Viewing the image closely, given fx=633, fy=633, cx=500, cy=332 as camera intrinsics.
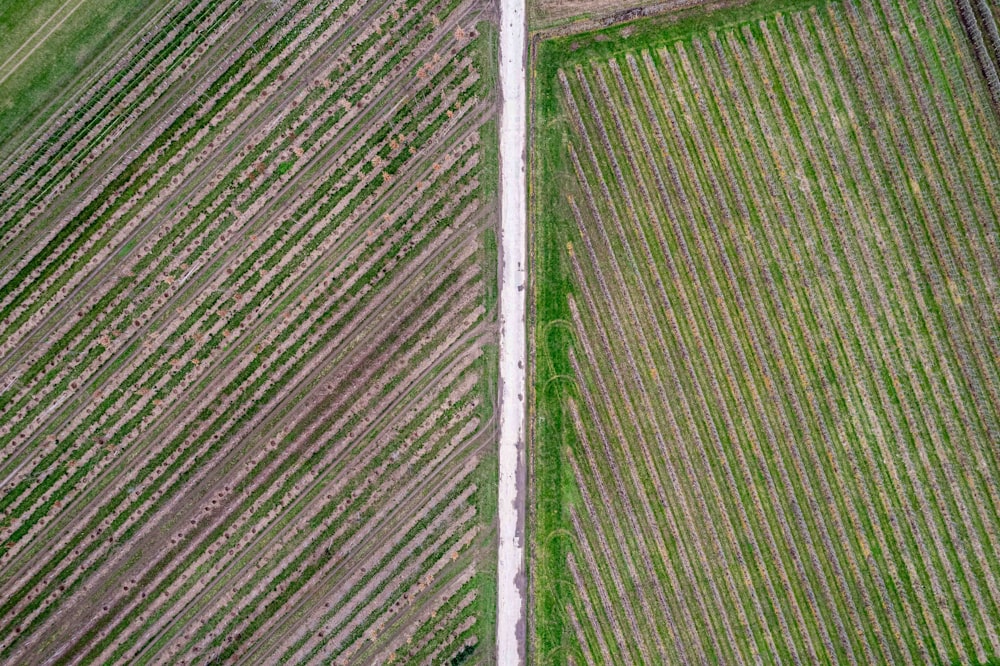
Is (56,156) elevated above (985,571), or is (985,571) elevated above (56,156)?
(56,156)

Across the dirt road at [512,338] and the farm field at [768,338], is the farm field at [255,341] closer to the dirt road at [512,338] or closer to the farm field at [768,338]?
the dirt road at [512,338]

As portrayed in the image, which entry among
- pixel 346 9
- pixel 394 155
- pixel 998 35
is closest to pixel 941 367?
pixel 998 35

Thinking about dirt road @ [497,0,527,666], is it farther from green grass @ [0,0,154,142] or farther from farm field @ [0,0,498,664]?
green grass @ [0,0,154,142]

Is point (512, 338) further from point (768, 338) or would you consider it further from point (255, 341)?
point (255, 341)

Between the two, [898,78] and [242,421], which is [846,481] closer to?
[898,78]

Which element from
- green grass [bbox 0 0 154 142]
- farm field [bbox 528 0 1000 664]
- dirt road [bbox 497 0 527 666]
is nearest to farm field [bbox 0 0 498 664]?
green grass [bbox 0 0 154 142]

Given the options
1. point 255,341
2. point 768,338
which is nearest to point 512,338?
point 768,338
